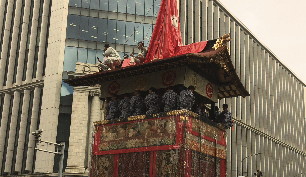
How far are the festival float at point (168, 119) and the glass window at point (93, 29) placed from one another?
26.8 m

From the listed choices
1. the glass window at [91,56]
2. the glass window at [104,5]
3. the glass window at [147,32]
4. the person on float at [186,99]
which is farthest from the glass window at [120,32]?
the person on float at [186,99]

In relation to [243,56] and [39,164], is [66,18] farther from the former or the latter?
[243,56]

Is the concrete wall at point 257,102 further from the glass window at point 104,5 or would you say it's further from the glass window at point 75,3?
the glass window at point 75,3

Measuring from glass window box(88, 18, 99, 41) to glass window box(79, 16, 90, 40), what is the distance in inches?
12.1

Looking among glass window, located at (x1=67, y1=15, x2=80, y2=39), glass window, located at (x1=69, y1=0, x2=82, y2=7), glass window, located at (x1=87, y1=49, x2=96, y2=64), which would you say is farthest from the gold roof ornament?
glass window, located at (x1=69, y1=0, x2=82, y2=7)

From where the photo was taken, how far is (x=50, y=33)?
45.8 m

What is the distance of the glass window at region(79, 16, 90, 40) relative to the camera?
45.7m

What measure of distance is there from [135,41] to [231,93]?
2815 cm

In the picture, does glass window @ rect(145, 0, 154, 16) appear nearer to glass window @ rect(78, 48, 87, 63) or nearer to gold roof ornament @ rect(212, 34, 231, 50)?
glass window @ rect(78, 48, 87, 63)

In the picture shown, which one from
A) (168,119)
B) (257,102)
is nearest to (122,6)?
(257,102)

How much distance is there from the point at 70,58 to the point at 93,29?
393 centimetres

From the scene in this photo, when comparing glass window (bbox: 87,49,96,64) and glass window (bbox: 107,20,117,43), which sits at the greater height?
glass window (bbox: 107,20,117,43)

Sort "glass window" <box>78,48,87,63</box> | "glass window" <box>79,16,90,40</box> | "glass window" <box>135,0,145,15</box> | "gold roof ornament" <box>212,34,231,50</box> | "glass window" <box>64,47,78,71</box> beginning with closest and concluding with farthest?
"gold roof ornament" <box>212,34,231,50</box> → "glass window" <box>64,47,78,71</box> → "glass window" <box>78,48,87,63</box> → "glass window" <box>79,16,90,40</box> → "glass window" <box>135,0,145,15</box>

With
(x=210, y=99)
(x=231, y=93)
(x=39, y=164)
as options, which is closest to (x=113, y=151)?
(x=210, y=99)
